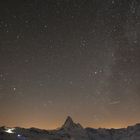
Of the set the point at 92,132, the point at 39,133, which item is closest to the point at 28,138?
the point at 39,133

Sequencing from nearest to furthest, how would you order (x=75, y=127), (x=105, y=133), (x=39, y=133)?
1. (x=39, y=133)
2. (x=75, y=127)
3. (x=105, y=133)

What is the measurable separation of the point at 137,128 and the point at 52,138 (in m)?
60.7

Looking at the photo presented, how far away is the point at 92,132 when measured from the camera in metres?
156

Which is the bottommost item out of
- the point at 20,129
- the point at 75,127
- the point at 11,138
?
the point at 11,138

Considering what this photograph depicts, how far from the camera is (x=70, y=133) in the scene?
449ft

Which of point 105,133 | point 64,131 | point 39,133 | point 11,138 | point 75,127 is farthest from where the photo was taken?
point 105,133

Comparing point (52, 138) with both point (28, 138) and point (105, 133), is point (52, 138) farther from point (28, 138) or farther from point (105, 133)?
point (105, 133)

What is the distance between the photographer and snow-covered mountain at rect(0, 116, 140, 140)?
103812 mm

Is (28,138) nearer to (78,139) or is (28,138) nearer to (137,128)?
(78,139)

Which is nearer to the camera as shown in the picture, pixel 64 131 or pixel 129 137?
pixel 64 131

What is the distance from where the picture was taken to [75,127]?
14812cm

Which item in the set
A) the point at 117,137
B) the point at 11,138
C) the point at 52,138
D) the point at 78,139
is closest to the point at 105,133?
the point at 117,137

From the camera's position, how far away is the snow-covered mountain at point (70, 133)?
103812 millimetres

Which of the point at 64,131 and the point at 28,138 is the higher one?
the point at 64,131
